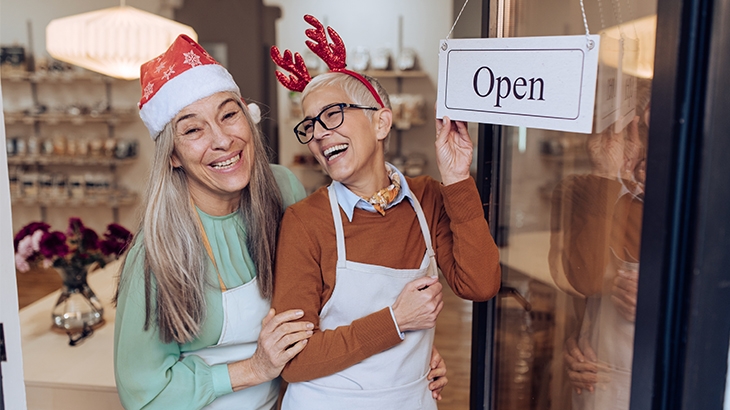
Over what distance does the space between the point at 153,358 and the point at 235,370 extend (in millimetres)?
188

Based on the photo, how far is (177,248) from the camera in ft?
4.47

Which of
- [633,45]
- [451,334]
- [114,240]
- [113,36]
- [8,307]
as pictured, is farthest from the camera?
[451,334]

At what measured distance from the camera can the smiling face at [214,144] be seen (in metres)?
1.36

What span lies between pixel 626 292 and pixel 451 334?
133 inches

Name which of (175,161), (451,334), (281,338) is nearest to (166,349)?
(281,338)

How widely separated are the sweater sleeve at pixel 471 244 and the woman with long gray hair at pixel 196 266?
14.2 inches

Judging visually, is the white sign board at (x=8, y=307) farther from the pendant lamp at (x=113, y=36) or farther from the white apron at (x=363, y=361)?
the pendant lamp at (x=113, y=36)

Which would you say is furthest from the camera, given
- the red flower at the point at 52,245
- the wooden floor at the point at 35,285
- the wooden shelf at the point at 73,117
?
the wooden shelf at the point at 73,117

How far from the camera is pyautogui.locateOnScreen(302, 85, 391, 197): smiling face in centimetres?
133

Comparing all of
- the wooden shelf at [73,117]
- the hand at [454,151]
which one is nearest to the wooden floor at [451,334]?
the wooden shelf at [73,117]

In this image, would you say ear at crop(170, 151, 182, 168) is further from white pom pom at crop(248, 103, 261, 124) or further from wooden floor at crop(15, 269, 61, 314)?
wooden floor at crop(15, 269, 61, 314)

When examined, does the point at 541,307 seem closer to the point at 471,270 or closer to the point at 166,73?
the point at 471,270

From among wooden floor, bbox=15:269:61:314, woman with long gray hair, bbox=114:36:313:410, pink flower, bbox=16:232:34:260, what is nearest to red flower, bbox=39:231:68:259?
pink flower, bbox=16:232:34:260

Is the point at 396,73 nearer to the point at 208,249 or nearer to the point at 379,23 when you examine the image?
the point at 379,23
